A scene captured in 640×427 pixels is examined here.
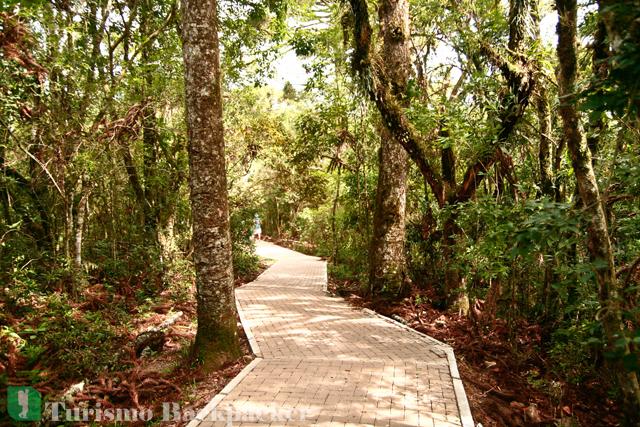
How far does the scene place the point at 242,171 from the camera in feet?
49.1

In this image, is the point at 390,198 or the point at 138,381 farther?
the point at 390,198

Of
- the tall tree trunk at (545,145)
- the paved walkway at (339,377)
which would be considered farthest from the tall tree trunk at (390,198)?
the tall tree trunk at (545,145)

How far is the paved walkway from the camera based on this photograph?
4062mm

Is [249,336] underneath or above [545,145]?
underneath

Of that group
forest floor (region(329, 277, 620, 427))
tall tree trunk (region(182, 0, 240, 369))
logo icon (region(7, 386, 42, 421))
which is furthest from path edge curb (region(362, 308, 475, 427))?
logo icon (region(7, 386, 42, 421))

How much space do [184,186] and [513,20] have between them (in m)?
9.85

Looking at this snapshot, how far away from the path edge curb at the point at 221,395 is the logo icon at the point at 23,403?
193 cm

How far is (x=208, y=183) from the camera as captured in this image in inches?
222

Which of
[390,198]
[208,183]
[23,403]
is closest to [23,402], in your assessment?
[23,403]

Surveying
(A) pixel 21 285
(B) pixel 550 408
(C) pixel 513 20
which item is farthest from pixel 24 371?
(C) pixel 513 20

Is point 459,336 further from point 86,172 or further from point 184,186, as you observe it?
point 184,186

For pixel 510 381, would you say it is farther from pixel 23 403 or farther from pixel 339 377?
pixel 23 403

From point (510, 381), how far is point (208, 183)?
519 centimetres

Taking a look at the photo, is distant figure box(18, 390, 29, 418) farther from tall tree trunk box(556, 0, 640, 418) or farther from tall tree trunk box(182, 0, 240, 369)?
tall tree trunk box(556, 0, 640, 418)
